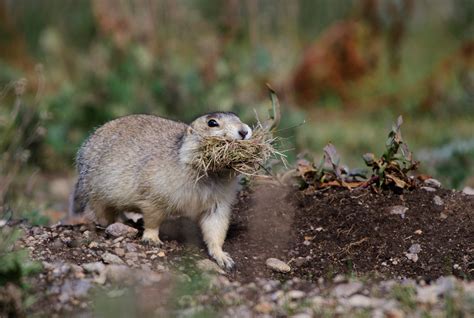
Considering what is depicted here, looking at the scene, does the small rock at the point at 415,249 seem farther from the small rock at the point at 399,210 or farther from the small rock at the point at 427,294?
the small rock at the point at 427,294

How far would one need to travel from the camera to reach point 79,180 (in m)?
6.66

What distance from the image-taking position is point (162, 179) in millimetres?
5668

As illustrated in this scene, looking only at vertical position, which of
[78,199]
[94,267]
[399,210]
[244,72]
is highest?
[244,72]

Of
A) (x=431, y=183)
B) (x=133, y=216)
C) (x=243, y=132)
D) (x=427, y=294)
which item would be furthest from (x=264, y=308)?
(x=133, y=216)

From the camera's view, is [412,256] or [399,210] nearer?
[412,256]

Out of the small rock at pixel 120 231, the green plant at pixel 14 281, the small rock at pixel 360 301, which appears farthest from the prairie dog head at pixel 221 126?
the green plant at pixel 14 281

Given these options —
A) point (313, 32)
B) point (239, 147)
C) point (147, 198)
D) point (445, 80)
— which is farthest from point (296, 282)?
point (313, 32)

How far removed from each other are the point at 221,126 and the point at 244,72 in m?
5.21

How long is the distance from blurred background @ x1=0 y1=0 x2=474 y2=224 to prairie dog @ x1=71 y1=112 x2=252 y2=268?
0.80 metres

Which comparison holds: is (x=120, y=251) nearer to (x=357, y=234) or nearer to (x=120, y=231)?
(x=120, y=231)

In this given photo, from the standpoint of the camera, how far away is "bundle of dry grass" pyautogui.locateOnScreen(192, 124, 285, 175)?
17.3 ft

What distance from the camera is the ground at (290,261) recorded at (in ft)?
14.2

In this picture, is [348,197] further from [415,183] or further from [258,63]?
[258,63]

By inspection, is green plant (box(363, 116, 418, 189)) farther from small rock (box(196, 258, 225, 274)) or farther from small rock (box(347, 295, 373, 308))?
small rock (box(347, 295, 373, 308))
